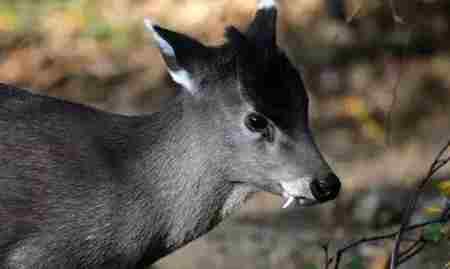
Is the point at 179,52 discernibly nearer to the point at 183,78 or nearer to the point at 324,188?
the point at 183,78

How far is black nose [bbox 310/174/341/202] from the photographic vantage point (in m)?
5.25

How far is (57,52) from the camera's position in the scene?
11133 mm

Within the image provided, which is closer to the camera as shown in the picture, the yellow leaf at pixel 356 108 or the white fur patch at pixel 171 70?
the white fur patch at pixel 171 70

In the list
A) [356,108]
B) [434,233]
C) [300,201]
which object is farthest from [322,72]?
[300,201]

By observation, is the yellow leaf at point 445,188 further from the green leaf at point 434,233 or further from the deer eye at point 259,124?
the deer eye at point 259,124

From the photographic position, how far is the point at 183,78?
5.46 meters

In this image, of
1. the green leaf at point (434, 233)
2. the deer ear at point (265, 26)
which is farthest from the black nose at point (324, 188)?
the deer ear at point (265, 26)

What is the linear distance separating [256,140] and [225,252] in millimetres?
2882

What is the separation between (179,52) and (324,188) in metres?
0.87

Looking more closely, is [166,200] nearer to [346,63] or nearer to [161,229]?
[161,229]

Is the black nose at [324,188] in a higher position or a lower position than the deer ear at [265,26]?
lower

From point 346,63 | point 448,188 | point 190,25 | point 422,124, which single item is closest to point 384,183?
point 422,124

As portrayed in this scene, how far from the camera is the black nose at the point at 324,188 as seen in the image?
Answer: 17.2 feet

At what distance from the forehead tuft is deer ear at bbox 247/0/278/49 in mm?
51
